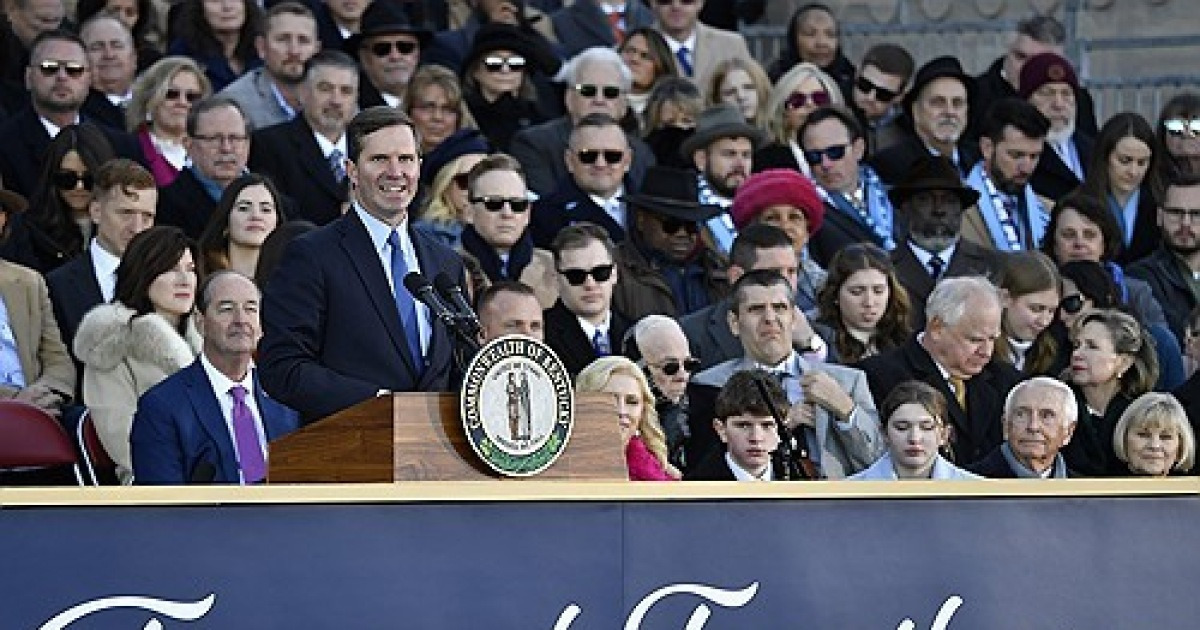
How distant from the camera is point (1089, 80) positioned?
662 inches

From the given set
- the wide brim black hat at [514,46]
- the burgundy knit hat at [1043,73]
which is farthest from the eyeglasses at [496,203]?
the burgundy knit hat at [1043,73]

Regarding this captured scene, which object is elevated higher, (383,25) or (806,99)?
(383,25)

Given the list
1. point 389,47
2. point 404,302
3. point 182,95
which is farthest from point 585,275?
point 404,302

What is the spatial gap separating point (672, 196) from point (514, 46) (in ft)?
5.09

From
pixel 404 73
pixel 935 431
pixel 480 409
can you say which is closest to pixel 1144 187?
pixel 404 73

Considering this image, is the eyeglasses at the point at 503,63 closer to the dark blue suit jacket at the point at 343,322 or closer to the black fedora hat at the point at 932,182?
the black fedora hat at the point at 932,182

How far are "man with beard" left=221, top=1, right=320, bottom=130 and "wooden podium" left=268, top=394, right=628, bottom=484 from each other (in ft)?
21.1

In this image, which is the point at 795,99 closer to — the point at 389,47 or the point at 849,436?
the point at 389,47

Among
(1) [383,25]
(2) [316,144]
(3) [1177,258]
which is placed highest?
(1) [383,25]

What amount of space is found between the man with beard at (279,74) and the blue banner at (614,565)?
6.87 metres

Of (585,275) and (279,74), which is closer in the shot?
(585,275)

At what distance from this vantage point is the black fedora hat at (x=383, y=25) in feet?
47.3

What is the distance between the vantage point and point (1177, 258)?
45.1 ft

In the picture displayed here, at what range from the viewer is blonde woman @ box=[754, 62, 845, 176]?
1448 cm
